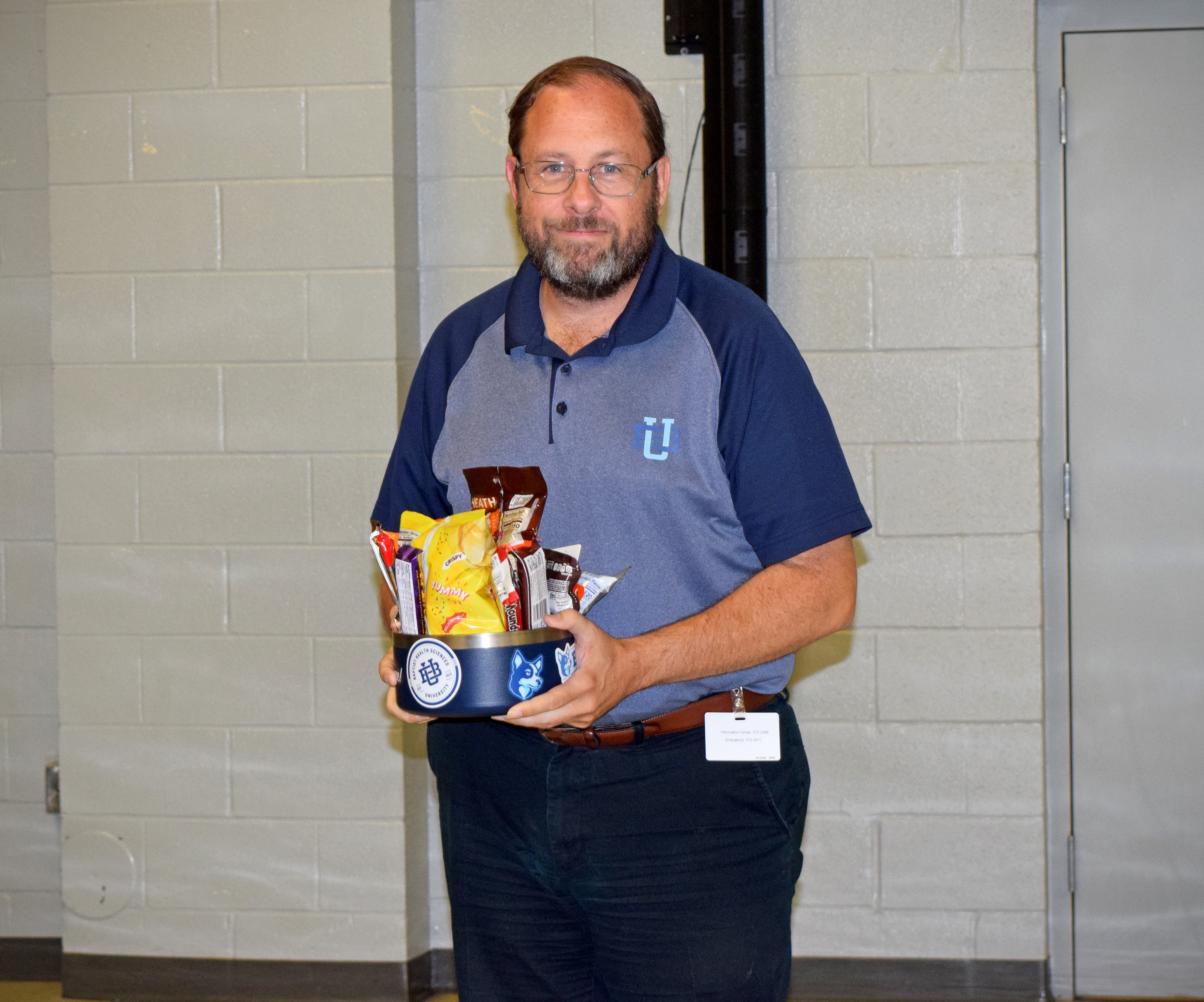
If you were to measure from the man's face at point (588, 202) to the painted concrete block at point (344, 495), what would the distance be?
1.17 metres

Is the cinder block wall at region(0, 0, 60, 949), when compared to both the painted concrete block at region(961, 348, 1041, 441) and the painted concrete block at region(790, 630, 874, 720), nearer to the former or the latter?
the painted concrete block at region(790, 630, 874, 720)

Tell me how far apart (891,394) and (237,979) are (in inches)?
76.7

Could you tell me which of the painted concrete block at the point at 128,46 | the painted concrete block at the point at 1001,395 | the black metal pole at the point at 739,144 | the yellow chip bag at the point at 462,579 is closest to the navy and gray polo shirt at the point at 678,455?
the yellow chip bag at the point at 462,579

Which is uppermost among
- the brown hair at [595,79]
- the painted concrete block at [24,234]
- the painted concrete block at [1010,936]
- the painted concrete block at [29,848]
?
the painted concrete block at [24,234]

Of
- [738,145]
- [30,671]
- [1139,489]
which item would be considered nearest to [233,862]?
[30,671]

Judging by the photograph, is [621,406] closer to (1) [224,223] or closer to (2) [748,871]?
(2) [748,871]

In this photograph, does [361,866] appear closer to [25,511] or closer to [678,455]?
[25,511]

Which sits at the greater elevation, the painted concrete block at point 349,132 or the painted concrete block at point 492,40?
the painted concrete block at point 492,40

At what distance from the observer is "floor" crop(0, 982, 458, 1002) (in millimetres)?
2699

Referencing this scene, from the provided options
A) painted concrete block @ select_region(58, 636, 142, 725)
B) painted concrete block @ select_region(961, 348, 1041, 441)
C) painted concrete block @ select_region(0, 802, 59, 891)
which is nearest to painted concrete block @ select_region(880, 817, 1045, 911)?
painted concrete block @ select_region(961, 348, 1041, 441)

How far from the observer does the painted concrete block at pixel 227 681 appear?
263 cm

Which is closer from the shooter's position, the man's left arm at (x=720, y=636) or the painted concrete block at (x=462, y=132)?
the man's left arm at (x=720, y=636)

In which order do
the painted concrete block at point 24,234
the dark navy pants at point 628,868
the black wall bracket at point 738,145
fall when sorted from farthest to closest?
the painted concrete block at point 24,234 → the black wall bracket at point 738,145 → the dark navy pants at point 628,868

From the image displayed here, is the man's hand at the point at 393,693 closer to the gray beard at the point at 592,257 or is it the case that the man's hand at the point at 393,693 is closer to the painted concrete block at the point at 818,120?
the gray beard at the point at 592,257
